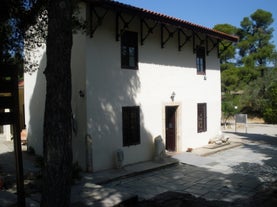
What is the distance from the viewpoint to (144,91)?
12047mm

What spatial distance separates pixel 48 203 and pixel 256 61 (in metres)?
34.5

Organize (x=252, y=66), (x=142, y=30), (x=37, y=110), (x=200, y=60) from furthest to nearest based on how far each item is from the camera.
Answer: (x=252, y=66) → (x=200, y=60) → (x=37, y=110) → (x=142, y=30)

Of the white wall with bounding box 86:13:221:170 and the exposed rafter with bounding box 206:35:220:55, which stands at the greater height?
the exposed rafter with bounding box 206:35:220:55

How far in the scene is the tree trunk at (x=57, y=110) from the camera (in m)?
4.69

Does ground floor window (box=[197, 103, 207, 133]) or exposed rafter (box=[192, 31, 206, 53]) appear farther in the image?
ground floor window (box=[197, 103, 207, 133])

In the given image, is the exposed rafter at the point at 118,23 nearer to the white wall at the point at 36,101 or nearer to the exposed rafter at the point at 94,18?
the exposed rafter at the point at 94,18

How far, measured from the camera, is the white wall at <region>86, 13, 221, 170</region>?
10.4 metres

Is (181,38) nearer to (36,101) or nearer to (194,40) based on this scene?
(194,40)

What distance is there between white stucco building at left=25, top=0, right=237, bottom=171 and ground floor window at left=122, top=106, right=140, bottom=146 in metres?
0.04

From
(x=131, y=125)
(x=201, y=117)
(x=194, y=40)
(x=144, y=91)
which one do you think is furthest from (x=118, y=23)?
(x=201, y=117)

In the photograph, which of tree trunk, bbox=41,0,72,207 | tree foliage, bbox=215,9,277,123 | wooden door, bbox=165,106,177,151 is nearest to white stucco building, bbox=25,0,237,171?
wooden door, bbox=165,106,177,151

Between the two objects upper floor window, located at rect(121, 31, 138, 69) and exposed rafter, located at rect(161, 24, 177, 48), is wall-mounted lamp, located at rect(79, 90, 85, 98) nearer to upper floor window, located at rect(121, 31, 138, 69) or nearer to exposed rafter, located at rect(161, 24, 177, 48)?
upper floor window, located at rect(121, 31, 138, 69)

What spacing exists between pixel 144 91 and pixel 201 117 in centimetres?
434

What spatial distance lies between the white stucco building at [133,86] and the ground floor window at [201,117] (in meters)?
0.02
